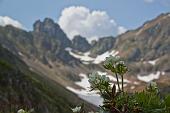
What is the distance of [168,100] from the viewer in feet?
17.6

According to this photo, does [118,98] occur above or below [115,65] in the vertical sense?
below

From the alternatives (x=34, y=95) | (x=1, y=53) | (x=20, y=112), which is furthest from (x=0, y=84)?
(x=1, y=53)

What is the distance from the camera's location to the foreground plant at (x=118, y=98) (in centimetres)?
490

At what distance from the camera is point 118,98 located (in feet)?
16.5

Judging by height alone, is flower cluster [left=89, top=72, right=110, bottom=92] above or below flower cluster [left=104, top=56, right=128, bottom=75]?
below

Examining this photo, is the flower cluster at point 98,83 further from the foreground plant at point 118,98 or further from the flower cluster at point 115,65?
the flower cluster at point 115,65

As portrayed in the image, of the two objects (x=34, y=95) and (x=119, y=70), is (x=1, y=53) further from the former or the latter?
(x=119, y=70)

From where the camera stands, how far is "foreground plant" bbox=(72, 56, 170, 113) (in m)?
4.90

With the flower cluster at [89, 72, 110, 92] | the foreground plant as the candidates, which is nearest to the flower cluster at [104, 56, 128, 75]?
the foreground plant

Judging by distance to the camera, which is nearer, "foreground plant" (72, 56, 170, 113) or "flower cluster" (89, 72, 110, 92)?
"foreground plant" (72, 56, 170, 113)

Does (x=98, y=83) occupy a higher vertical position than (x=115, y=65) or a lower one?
lower

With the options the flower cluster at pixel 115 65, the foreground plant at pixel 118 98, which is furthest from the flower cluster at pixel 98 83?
the flower cluster at pixel 115 65

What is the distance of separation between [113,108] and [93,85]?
37 centimetres

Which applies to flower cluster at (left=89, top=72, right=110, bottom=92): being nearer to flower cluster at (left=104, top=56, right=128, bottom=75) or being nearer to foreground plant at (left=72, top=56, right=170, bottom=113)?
foreground plant at (left=72, top=56, right=170, bottom=113)
